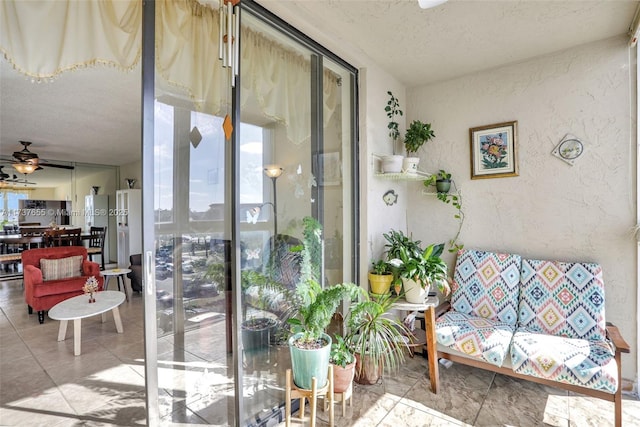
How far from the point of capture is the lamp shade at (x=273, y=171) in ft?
6.53

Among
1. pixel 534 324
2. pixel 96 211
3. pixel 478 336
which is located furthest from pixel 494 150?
pixel 96 211

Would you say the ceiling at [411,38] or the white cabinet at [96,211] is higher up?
the ceiling at [411,38]

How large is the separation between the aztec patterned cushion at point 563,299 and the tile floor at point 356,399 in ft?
1.45

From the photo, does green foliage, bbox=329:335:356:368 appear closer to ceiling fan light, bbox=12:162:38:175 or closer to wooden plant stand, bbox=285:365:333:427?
wooden plant stand, bbox=285:365:333:427

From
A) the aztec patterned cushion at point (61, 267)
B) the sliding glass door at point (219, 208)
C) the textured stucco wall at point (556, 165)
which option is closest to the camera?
the sliding glass door at point (219, 208)

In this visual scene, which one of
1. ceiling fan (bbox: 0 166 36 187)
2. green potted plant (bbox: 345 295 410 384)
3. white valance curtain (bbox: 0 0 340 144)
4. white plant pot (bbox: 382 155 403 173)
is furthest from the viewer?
ceiling fan (bbox: 0 166 36 187)

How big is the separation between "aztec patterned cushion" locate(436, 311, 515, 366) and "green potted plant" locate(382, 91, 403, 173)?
4.27 ft

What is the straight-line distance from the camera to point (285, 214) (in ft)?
6.89

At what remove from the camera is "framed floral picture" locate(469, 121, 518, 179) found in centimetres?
277

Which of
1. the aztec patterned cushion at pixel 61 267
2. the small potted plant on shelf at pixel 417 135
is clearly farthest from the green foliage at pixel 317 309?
the aztec patterned cushion at pixel 61 267

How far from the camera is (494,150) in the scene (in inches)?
112

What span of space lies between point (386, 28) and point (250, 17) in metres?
0.95

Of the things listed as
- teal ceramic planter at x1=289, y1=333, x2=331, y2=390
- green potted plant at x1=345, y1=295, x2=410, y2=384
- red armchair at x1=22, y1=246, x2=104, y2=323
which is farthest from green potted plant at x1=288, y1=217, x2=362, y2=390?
red armchair at x1=22, y1=246, x2=104, y2=323

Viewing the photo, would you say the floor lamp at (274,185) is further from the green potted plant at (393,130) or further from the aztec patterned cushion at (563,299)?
the aztec patterned cushion at (563,299)
